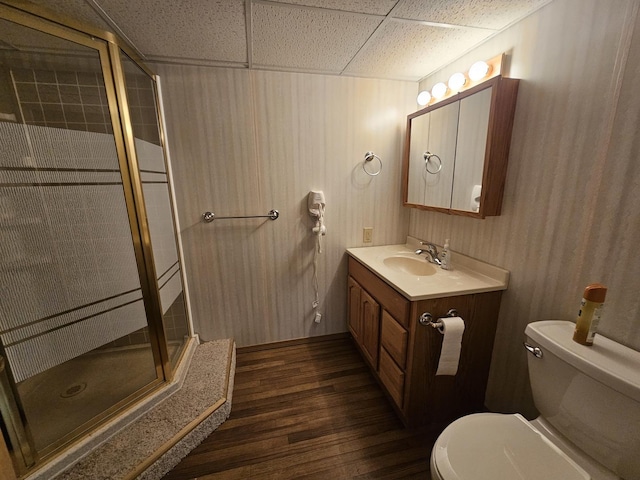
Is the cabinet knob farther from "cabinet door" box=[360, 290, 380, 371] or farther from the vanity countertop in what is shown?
"cabinet door" box=[360, 290, 380, 371]

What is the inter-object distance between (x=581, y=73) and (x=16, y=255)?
7.93ft

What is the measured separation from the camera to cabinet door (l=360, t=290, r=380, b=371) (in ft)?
5.38

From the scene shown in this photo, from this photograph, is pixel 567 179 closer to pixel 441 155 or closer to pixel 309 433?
pixel 441 155

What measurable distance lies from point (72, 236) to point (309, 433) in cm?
160

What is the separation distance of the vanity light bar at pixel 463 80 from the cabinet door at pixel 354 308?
1.43 m

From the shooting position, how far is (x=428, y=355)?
1.32 metres

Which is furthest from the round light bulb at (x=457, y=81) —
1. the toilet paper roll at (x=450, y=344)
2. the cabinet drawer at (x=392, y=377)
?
the cabinet drawer at (x=392, y=377)

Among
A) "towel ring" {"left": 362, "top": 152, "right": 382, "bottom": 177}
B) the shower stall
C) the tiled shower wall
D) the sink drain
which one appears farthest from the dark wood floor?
the tiled shower wall

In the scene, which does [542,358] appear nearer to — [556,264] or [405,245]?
[556,264]

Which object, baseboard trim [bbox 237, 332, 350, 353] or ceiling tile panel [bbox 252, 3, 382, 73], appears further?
baseboard trim [bbox 237, 332, 350, 353]

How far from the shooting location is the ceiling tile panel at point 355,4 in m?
1.09

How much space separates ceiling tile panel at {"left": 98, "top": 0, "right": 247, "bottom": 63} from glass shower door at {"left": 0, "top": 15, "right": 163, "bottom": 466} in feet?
0.68

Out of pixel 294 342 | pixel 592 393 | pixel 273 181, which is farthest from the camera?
pixel 294 342

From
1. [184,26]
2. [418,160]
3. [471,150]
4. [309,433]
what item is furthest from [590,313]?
[184,26]
